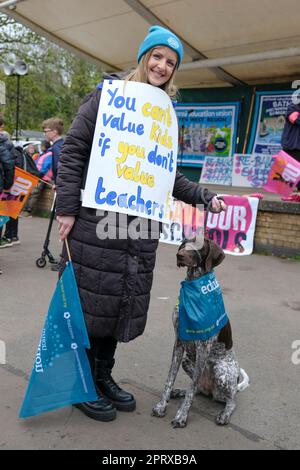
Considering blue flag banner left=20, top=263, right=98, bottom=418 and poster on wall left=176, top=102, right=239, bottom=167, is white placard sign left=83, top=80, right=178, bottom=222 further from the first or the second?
poster on wall left=176, top=102, right=239, bottom=167

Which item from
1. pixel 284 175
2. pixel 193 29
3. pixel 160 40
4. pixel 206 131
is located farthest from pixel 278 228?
pixel 206 131

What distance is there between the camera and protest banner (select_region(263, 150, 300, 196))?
8531 mm

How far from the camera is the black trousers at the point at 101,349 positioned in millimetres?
3070

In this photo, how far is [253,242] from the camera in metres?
8.12

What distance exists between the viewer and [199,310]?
295cm

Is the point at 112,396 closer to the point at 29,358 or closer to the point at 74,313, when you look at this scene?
the point at 74,313

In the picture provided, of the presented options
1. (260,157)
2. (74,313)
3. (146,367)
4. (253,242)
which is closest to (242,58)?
(260,157)

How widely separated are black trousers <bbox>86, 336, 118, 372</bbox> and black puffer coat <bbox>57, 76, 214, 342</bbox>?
0.58 feet

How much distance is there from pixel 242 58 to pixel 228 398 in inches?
340

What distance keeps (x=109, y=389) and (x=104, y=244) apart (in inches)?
40.7

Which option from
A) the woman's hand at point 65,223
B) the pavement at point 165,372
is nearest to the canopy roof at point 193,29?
the pavement at point 165,372

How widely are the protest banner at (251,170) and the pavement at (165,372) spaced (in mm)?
5724

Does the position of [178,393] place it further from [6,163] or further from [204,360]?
[6,163]

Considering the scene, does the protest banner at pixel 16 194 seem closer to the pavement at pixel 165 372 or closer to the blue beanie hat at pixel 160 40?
the pavement at pixel 165 372
